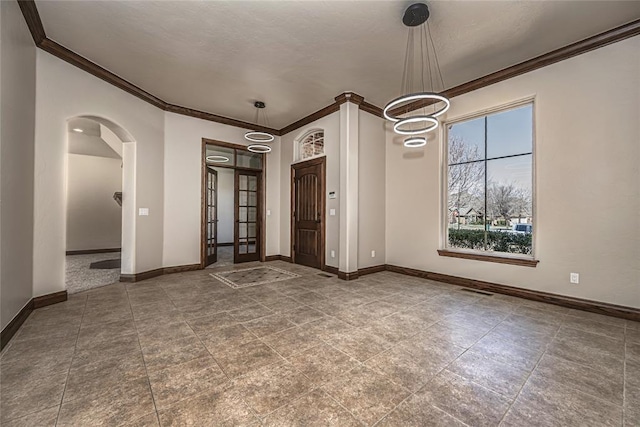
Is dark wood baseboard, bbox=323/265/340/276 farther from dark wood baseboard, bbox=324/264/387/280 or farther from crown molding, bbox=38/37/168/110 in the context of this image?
crown molding, bbox=38/37/168/110

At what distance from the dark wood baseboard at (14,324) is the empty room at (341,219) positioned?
29 mm

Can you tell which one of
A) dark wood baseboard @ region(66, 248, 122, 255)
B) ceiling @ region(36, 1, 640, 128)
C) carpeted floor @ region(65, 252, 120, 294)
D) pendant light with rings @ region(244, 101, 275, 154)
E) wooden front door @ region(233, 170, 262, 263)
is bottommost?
carpeted floor @ region(65, 252, 120, 294)

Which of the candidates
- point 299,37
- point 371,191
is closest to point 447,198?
point 371,191

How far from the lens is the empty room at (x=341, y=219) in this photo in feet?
6.07

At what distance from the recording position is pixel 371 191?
5.50 meters

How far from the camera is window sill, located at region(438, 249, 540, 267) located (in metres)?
3.82

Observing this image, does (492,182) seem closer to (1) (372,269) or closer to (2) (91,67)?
(1) (372,269)

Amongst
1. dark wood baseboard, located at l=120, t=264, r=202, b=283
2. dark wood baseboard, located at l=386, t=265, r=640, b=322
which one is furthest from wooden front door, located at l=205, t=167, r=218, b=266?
dark wood baseboard, located at l=386, t=265, r=640, b=322

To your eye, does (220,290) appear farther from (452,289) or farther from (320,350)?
(452,289)

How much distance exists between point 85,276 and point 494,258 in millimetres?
7237

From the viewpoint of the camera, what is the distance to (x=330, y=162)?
218 inches

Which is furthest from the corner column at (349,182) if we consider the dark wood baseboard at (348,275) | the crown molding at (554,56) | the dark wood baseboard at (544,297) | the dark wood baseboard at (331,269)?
the crown molding at (554,56)

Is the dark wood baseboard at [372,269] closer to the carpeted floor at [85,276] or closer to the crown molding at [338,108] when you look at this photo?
the crown molding at [338,108]

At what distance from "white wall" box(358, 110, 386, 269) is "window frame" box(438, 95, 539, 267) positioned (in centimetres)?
123
